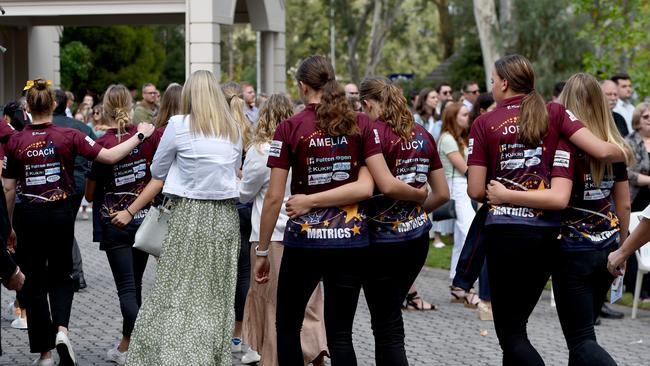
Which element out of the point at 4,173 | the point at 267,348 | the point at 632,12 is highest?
the point at 632,12

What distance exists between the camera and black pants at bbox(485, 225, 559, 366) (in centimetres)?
630

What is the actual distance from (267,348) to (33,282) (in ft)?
5.62

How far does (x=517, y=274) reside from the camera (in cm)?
633

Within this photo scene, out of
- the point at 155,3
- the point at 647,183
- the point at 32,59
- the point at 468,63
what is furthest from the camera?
the point at 468,63

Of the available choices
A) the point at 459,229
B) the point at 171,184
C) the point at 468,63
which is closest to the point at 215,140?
the point at 171,184

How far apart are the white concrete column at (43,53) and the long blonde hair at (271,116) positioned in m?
20.1

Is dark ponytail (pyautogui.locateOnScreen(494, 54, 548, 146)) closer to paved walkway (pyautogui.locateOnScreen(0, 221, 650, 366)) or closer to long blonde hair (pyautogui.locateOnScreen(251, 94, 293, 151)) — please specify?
long blonde hair (pyautogui.locateOnScreen(251, 94, 293, 151))

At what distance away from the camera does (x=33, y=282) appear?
27.0ft

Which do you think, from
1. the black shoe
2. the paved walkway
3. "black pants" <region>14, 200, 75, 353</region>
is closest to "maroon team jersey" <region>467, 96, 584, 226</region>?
the paved walkway

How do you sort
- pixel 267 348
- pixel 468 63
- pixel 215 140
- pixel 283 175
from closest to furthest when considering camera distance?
pixel 283 175, pixel 215 140, pixel 267 348, pixel 468 63

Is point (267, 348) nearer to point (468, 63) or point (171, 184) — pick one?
point (171, 184)

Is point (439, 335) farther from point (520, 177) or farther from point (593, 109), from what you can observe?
point (520, 177)

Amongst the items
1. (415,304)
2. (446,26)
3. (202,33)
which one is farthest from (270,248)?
(446,26)

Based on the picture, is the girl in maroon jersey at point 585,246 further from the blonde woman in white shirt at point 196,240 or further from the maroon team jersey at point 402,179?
the blonde woman in white shirt at point 196,240
